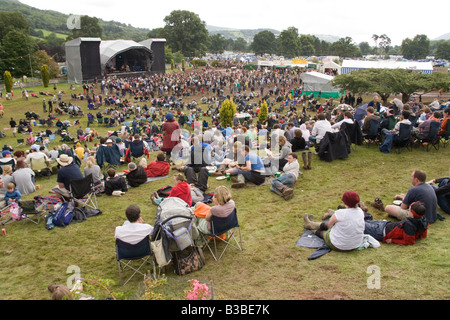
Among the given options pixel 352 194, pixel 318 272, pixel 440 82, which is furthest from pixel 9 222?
pixel 440 82

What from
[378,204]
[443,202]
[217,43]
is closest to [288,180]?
[378,204]

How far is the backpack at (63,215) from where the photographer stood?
19.2ft

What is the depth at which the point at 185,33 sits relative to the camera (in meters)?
71.2

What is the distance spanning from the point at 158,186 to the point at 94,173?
4.83 feet

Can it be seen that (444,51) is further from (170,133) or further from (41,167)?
(41,167)

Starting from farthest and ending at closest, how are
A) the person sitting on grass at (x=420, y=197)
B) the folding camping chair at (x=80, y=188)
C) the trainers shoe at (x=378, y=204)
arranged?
the folding camping chair at (x=80, y=188), the trainers shoe at (x=378, y=204), the person sitting on grass at (x=420, y=197)

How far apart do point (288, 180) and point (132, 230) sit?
3.89 m

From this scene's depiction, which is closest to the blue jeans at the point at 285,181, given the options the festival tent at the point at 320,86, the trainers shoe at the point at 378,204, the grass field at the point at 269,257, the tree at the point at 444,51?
the grass field at the point at 269,257

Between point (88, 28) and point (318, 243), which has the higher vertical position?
point (88, 28)

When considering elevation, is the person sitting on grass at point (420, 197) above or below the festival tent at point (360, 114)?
below

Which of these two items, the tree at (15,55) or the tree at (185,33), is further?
the tree at (185,33)

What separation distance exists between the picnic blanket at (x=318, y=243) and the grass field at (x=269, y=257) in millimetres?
92

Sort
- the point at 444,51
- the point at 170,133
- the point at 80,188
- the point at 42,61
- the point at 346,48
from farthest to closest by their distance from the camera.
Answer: the point at 444,51
the point at 346,48
the point at 42,61
the point at 170,133
the point at 80,188

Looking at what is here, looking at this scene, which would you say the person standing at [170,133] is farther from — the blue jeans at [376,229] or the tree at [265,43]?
the tree at [265,43]
